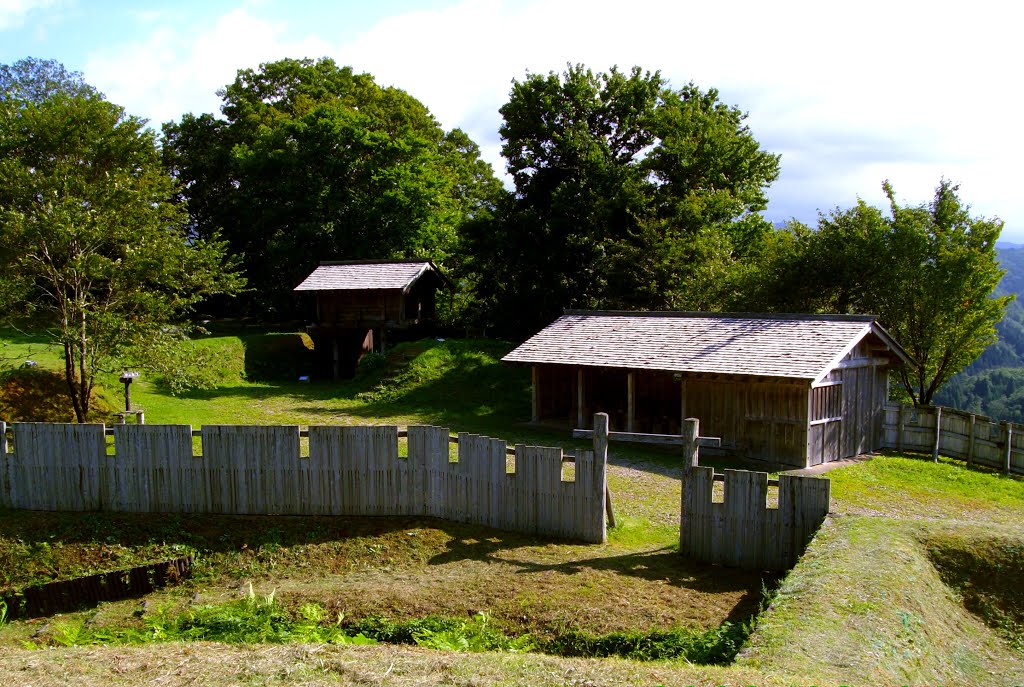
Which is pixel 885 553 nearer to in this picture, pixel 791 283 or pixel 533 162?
pixel 791 283

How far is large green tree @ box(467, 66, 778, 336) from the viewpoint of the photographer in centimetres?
2988

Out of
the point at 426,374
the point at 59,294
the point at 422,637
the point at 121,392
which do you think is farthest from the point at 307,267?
the point at 422,637

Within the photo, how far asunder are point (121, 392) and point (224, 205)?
2293cm

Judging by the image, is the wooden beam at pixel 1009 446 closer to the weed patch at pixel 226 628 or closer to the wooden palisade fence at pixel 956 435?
the wooden palisade fence at pixel 956 435

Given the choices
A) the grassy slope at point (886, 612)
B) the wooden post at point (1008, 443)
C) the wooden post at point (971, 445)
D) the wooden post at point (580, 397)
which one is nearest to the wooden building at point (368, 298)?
the wooden post at point (580, 397)

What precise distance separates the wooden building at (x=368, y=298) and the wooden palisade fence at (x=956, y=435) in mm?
20843

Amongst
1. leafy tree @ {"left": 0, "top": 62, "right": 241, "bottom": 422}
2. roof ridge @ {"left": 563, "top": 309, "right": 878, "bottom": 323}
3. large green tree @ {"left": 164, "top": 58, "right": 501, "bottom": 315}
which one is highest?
large green tree @ {"left": 164, "top": 58, "right": 501, "bottom": 315}

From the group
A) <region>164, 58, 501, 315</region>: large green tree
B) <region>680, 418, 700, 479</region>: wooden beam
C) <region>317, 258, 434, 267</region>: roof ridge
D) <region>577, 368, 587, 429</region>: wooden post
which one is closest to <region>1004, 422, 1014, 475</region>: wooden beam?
<region>577, 368, 587, 429</region>: wooden post

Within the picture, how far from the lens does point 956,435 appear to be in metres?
20.2

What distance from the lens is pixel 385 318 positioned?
35.7 metres

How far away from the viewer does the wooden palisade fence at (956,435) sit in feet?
62.0

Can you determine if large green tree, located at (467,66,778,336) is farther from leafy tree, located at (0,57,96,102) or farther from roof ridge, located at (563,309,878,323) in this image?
leafy tree, located at (0,57,96,102)

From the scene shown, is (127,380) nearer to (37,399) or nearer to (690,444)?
(37,399)

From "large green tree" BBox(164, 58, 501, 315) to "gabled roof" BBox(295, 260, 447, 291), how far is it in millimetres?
2728
